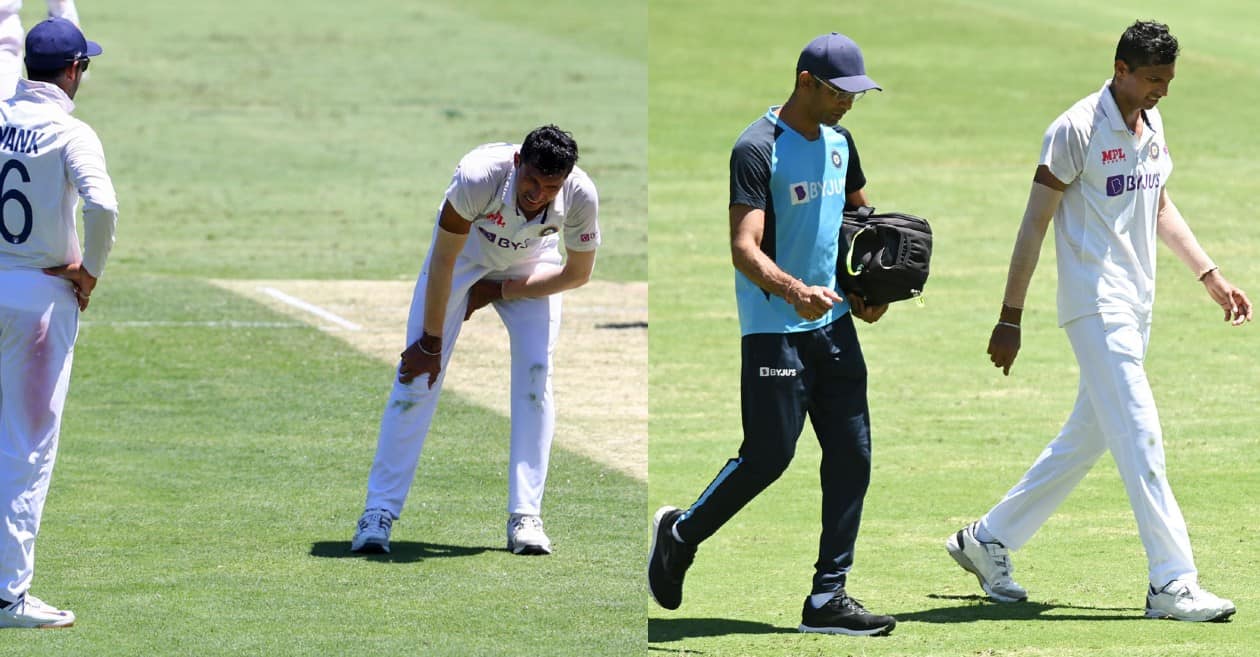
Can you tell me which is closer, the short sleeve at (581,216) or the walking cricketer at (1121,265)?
the walking cricketer at (1121,265)

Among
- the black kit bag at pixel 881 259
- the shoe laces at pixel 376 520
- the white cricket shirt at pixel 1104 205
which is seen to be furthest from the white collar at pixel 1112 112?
the shoe laces at pixel 376 520

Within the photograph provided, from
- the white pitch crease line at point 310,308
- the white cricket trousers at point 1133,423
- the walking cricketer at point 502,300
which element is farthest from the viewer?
the white pitch crease line at point 310,308

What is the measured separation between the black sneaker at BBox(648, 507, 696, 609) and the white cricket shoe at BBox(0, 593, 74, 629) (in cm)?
217

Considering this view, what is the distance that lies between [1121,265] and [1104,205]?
25 cm

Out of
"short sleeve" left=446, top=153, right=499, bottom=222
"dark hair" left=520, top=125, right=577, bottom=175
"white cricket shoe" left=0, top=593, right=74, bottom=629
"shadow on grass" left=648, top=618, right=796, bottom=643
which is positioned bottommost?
"white cricket shoe" left=0, top=593, right=74, bottom=629

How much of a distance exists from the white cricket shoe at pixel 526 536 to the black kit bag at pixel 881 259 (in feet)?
A: 6.86

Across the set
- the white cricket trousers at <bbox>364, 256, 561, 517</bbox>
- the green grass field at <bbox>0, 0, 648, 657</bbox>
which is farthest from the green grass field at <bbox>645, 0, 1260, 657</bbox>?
the white cricket trousers at <bbox>364, 256, 561, 517</bbox>

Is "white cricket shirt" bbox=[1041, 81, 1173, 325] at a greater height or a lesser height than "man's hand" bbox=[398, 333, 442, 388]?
greater

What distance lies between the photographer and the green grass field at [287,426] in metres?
7.81

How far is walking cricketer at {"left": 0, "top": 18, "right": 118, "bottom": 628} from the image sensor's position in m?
7.43

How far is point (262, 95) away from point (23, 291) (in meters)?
24.8

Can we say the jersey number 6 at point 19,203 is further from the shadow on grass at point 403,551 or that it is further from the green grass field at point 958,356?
the green grass field at point 958,356

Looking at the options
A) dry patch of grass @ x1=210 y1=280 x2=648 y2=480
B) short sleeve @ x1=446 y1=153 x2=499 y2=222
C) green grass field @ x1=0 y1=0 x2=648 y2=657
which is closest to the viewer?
green grass field @ x1=0 y1=0 x2=648 y2=657

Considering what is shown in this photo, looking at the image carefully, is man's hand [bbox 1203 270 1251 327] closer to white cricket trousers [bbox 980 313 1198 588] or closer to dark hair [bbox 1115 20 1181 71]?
white cricket trousers [bbox 980 313 1198 588]
